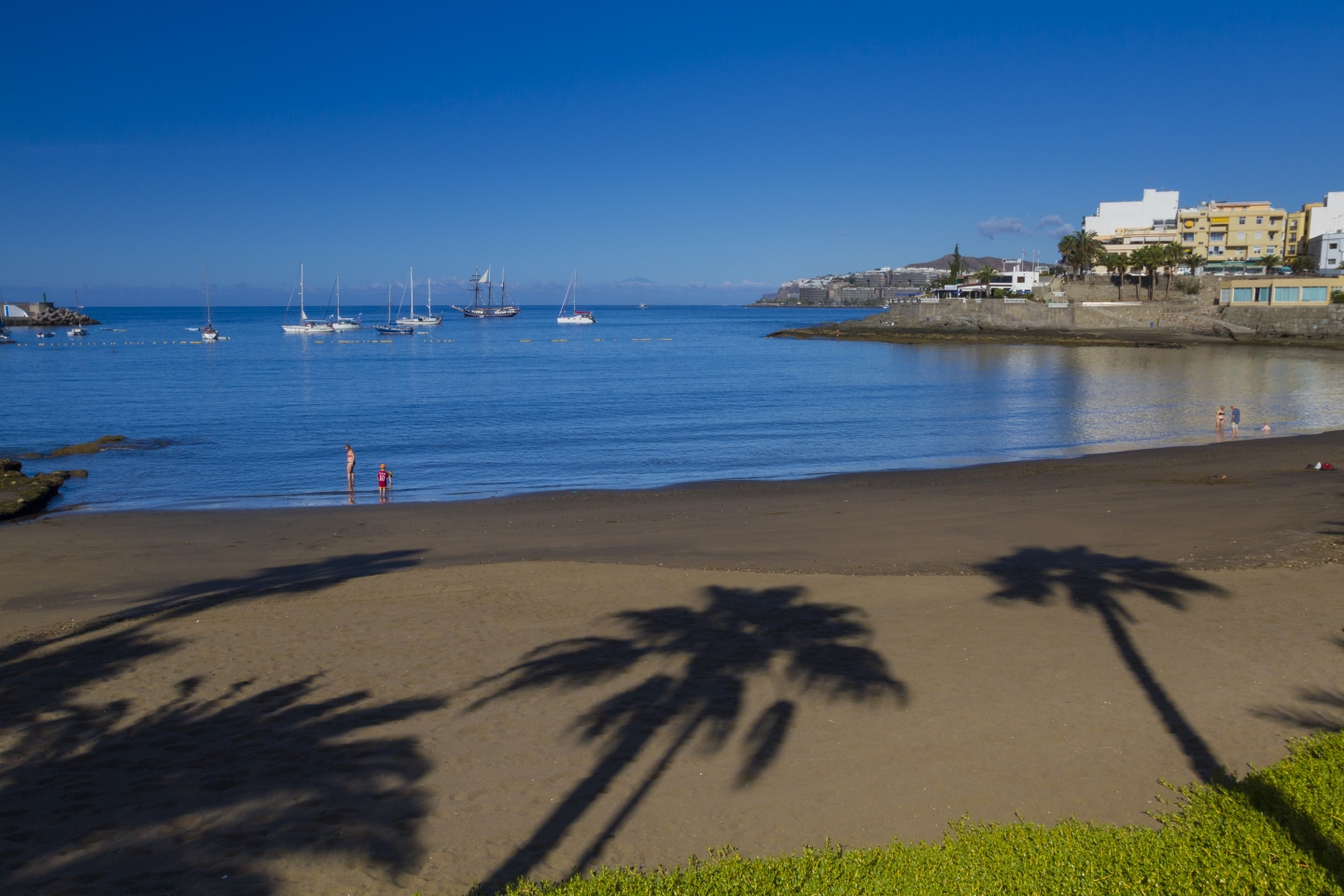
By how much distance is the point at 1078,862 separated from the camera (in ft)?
18.5

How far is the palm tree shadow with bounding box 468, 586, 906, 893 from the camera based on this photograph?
22.8ft

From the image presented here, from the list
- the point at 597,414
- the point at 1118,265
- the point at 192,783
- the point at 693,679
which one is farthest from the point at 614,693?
the point at 1118,265

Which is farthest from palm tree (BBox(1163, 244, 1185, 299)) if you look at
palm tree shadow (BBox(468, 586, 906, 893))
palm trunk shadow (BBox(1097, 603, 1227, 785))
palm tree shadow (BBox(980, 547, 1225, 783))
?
palm tree shadow (BBox(468, 586, 906, 893))

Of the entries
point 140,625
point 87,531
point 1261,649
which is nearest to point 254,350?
point 87,531

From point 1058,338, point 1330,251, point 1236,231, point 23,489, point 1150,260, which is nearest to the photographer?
point 23,489

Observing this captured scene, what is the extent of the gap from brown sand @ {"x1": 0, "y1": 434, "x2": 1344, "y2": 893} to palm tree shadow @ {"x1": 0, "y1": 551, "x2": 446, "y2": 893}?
0.10 ft

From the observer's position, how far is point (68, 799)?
6762 mm

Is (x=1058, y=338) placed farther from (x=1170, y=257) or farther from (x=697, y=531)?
(x=697, y=531)

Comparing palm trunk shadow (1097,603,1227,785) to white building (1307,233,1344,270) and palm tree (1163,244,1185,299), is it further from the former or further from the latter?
white building (1307,233,1344,270)

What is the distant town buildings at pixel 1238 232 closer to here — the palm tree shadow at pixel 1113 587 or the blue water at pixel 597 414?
the blue water at pixel 597 414

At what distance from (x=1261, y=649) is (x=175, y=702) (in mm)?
11197

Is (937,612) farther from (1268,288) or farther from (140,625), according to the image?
(1268,288)

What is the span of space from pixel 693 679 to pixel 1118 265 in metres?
110

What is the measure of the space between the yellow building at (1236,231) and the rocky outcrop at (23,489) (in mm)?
118854
